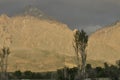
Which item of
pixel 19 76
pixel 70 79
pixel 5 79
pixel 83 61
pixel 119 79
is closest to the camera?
pixel 83 61

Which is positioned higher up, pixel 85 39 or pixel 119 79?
pixel 85 39

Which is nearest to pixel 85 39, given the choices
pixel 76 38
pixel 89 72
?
pixel 76 38

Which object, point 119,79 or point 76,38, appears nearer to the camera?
point 76,38

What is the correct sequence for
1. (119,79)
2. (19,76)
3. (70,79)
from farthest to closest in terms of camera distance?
(19,76) → (70,79) → (119,79)

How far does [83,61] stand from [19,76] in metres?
54.4

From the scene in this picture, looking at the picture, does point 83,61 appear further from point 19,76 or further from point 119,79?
point 19,76

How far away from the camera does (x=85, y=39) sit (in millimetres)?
87500

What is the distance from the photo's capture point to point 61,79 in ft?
349

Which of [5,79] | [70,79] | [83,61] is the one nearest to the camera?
[83,61]

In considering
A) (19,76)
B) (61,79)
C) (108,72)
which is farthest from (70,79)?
(19,76)

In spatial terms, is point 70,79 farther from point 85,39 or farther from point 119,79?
point 85,39

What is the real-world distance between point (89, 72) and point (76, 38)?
1097 inches

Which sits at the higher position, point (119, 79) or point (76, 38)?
point (76, 38)

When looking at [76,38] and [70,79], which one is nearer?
[76,38]
